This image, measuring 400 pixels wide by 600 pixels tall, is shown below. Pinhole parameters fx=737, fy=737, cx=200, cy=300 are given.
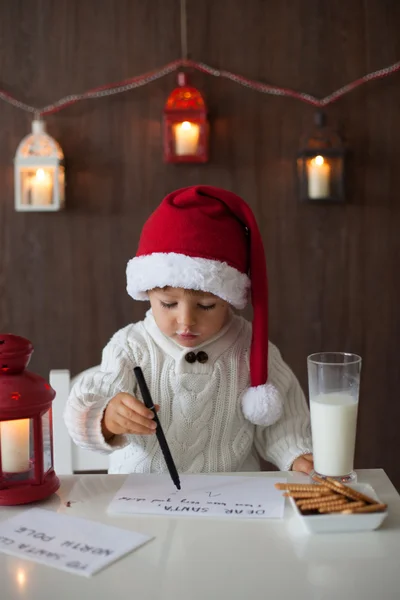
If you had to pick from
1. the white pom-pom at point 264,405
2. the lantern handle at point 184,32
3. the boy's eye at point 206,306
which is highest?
the lantern handle at point 184,32

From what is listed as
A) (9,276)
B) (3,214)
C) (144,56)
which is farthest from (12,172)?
(144,56)

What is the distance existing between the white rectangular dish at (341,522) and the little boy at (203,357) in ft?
1.10

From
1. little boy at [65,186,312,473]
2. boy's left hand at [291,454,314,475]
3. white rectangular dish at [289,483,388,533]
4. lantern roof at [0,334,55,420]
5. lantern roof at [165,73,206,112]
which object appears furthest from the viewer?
lantern roof at [165,73,206,112]

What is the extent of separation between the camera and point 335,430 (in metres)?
1.20

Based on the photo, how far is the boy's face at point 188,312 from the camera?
1458 mm

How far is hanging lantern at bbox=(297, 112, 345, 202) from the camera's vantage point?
246 centimetres

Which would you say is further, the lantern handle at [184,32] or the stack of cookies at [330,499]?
the lantern handle at [184,32]

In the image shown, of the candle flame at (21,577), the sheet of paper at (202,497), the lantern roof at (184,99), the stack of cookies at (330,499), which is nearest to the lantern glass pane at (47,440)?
the sheet of paper at (202,497)

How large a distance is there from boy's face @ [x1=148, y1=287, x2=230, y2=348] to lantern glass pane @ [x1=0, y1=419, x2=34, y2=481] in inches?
15.4

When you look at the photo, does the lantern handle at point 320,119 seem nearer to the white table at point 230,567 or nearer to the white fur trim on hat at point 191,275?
the white fur trim on hat at point 191,275

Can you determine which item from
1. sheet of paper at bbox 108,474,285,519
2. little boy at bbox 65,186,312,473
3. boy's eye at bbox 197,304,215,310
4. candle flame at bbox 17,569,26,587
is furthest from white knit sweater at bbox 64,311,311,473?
candle flame at bbox 17,569,26,587

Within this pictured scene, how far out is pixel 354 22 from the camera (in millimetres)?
2498

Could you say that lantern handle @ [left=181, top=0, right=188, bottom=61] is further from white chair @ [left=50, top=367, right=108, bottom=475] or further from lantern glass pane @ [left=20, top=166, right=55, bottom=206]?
white chair @ [left=50, top=367, right=108, bottom=475]

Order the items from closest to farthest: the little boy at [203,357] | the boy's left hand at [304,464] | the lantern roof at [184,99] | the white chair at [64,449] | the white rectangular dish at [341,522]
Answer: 1. the white rectangular dish at [341,522]
2. the boy's left hand at [304,464]
3. the little boy at [203,357]
4. the white chair at [64,449]
5. the lantern roof at [184,99]
